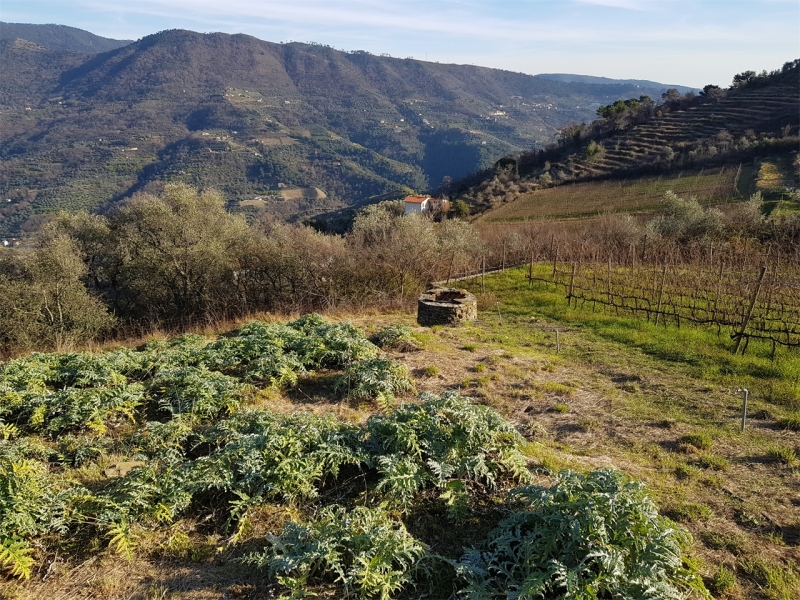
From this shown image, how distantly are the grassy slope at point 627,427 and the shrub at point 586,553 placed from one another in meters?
0.67

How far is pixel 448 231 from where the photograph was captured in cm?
2741

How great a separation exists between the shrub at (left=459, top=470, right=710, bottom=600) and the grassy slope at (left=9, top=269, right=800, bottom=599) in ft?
2.20

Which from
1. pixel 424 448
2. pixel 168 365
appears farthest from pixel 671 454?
pixel 168 365

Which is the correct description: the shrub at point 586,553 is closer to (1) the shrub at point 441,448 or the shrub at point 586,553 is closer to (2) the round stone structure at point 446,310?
(1) the shrub at point 441,448

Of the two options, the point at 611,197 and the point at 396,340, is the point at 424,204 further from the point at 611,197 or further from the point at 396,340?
the point at 396,340

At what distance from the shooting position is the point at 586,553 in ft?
10.3

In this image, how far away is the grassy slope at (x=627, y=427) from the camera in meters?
3.71

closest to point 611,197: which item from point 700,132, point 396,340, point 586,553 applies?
point 700,132

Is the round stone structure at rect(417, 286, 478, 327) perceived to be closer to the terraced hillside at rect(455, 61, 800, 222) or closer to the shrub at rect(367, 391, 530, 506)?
the shrub at rect(367, 391, 530, 506)

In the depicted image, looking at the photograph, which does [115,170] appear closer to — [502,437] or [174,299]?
[174,299]

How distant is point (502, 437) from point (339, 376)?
11.1ft

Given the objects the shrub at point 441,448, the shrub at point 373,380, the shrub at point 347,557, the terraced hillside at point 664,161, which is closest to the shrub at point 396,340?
the shrub at point 373,380

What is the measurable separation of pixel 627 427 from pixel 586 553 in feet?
13.7

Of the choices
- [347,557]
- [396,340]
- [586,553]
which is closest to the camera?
[586,553]
